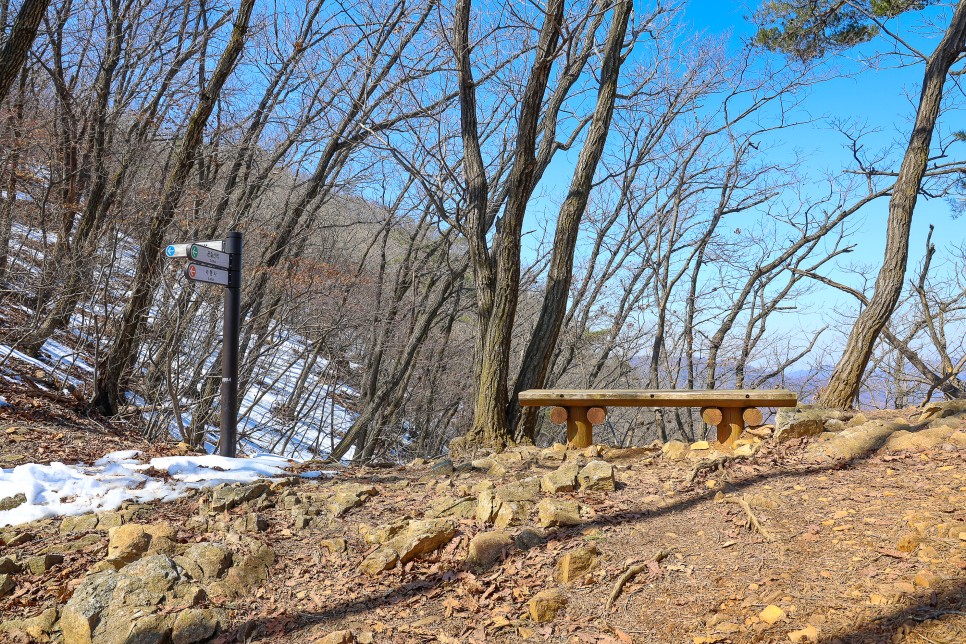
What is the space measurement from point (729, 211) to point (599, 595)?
11697 millimetres

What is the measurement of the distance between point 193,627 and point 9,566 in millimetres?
1252

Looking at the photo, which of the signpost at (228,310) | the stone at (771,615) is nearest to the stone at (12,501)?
the signpost at (228,310)

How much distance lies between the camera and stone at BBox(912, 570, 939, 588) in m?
2.61

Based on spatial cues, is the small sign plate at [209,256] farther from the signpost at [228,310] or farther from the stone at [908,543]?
the stone at [908,543]

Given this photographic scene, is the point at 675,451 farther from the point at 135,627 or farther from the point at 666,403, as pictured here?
the point at 135,627

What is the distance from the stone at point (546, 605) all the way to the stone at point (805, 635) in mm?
931

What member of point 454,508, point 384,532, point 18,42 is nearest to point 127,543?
point 384,532

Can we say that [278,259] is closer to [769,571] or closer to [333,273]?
[333,273]

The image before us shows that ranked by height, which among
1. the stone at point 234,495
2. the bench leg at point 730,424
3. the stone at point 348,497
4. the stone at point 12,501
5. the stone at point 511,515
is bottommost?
the stone at point 12,501

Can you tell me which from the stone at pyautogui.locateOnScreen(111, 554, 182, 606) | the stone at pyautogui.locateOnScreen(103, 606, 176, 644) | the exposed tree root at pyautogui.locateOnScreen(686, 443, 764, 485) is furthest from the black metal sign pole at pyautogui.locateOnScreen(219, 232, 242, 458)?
the exposed tree root at pyautogui.locateOnScreen(686, 443, 764, 485)

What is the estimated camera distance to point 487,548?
3.44m

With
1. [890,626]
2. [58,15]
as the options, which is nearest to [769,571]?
[890,626]

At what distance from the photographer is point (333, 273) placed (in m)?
10.6

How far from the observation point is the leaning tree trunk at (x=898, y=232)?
650cm
